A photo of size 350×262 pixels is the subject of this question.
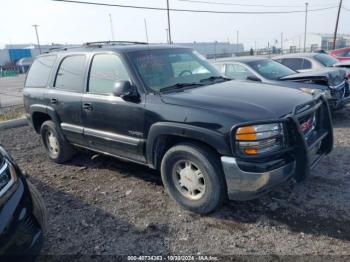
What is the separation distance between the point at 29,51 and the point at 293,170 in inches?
2613

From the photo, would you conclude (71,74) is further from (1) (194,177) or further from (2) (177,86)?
(1) (194,177)

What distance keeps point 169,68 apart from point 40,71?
8.44ft

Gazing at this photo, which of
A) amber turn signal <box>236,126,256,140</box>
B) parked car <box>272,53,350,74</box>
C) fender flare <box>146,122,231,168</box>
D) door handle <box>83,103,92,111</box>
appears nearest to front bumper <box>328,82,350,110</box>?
parked car <box>272,53,350,74</box>

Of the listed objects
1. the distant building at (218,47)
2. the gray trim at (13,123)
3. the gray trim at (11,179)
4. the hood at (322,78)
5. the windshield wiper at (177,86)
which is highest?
the windshield wiper at (177,86)

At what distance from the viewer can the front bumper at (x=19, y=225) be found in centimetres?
220

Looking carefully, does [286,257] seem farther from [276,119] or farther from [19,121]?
[19,121]

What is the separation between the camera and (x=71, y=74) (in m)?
4.78

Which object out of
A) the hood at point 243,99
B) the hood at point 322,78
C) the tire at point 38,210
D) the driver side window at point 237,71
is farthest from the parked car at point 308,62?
the tire at point 38,210

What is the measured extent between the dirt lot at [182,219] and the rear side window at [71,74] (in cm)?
138

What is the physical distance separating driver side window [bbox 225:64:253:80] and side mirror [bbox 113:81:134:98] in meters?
4.27

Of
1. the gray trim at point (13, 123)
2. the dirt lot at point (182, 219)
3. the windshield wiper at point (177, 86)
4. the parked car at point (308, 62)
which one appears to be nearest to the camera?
the dirt lot at point (182, 219)

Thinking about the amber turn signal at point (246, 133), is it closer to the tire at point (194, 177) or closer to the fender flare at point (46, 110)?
the tire at point (194, 177)

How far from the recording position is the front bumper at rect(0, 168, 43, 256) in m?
2.20

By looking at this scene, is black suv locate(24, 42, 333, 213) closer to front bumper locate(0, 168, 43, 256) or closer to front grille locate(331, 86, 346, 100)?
front bumper locate(0, 168, 43, 256)
